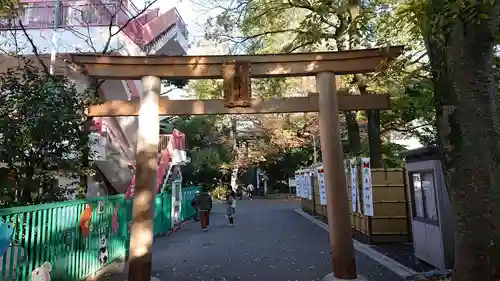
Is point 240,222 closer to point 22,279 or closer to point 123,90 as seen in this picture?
point 123,90

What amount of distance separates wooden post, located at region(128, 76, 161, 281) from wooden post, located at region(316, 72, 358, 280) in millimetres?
3159

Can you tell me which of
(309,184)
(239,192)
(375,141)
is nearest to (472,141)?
(375,141)

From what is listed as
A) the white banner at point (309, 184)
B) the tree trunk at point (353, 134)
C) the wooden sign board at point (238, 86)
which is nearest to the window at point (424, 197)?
the wooden sign board at point (238, 86)

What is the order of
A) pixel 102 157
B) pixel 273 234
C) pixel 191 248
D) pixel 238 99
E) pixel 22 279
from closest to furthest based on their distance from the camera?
pixel 22 279 < pixel 238 99 < pixel 191 248 < pixel 102 157 < pixel 273 234

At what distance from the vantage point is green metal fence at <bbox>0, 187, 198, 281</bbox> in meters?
4.83

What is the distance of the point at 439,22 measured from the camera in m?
3.87

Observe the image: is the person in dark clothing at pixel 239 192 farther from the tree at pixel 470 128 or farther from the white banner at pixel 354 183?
the tree at pixel 470 128

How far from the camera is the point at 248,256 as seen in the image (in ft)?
31.2

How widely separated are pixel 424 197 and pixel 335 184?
8.16ft

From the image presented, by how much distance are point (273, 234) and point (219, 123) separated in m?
22.7

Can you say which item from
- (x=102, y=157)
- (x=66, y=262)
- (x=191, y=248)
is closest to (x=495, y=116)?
(x=66, y=262)

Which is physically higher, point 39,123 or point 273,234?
point 39,123

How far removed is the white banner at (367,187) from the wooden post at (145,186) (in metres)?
5.93

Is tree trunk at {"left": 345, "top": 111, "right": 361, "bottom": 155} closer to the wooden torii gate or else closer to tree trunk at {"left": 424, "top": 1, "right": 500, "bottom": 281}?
the wooden torii gate
